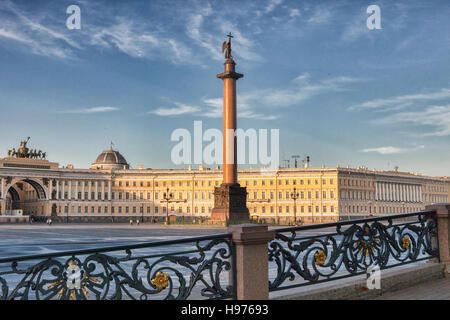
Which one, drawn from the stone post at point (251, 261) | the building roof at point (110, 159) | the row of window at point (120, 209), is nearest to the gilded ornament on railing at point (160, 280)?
the stone post at point (251, 261)

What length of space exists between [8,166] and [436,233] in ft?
353

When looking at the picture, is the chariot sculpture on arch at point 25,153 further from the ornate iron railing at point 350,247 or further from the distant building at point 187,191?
the ornate iron railing at point 350,247

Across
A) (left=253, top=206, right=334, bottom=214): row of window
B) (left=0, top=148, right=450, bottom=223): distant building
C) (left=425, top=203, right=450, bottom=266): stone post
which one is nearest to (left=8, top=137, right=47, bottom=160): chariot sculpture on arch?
(left=0, top=148, right=450, bottom=223): distant building

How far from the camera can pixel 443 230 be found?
8414 mm

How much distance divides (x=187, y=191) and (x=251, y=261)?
10251cm

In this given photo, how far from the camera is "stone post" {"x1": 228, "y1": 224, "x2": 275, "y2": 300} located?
5.67 metres

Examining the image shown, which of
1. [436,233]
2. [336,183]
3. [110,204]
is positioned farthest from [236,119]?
[110,204]

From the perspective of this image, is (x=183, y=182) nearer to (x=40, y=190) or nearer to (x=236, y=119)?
(x=40, y=190)

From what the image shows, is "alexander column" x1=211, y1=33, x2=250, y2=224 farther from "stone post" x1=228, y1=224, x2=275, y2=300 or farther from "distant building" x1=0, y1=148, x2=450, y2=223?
"distant building" x1=0, y1=148, x2=450, y2=223

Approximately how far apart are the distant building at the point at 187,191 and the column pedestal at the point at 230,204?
5101 centimetres

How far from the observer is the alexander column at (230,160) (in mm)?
48469

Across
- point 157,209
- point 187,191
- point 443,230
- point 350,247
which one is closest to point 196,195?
point 187,191
